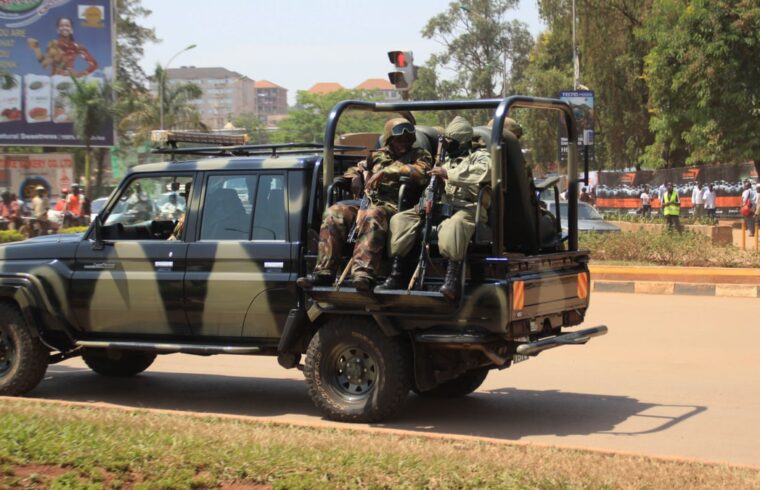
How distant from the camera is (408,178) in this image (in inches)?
284

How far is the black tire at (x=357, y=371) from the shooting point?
23.9ft

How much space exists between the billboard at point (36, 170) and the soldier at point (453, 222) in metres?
44.8

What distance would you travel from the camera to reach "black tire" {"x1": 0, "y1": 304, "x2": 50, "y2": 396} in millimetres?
Result: 8383

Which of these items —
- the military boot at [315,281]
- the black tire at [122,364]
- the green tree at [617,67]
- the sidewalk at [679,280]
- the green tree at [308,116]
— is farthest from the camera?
the green tree at [308,116]

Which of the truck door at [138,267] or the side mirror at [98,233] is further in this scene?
the side mirror at [98,233]

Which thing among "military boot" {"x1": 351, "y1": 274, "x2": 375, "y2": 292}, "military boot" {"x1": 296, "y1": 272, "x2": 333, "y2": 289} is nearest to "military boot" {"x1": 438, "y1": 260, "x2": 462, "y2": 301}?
"military boot" {"x1": 351, "y1": 274, "x2": 375, "y2": 292}

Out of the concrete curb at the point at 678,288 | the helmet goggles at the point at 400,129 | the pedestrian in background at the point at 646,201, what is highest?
the helmet goggles at the point at 400,129

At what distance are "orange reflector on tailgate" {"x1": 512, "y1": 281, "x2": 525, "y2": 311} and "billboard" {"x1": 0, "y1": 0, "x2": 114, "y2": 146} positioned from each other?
143 feet

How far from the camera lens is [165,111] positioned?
206ft

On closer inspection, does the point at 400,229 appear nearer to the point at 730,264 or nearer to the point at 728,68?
the point at 730,264

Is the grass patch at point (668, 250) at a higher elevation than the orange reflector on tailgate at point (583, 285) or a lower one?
lower

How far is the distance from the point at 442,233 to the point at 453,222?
10cm

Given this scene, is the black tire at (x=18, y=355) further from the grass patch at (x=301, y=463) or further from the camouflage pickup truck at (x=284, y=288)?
the grass patch at (x=301, y=463)

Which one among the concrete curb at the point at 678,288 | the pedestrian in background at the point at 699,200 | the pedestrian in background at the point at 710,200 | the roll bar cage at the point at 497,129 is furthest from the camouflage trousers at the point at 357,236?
the pedestrian in background at the point at 699,200
